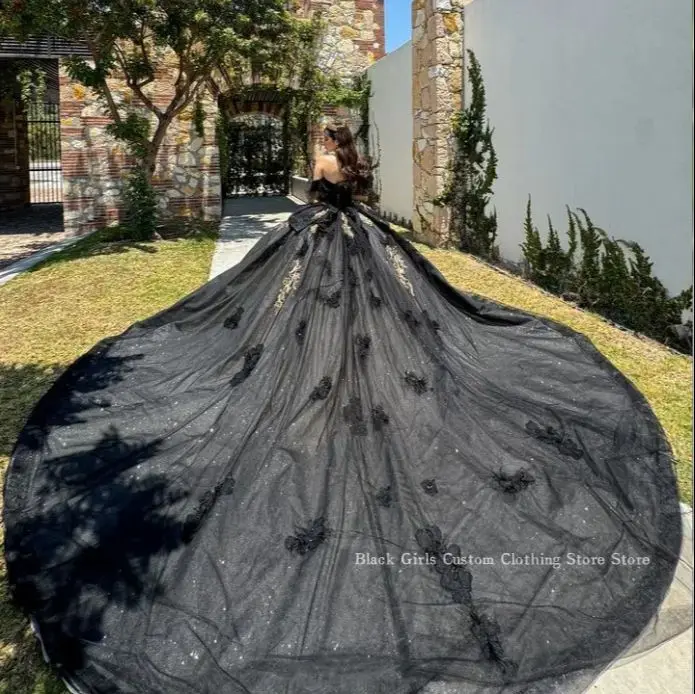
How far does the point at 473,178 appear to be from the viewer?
7.49 m

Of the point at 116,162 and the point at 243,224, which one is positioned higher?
the point at 116,162

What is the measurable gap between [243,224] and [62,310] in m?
5.67

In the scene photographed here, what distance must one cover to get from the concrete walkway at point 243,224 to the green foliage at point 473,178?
2659 millimetres

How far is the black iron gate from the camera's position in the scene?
675 inches

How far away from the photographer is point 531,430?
2848mm

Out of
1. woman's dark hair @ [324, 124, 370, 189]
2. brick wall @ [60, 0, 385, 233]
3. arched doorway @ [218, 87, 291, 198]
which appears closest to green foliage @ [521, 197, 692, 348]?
woman's dark hair @ [324, 124, 370, 189]

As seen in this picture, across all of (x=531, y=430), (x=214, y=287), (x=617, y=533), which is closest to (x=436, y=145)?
(x=214, y=287)

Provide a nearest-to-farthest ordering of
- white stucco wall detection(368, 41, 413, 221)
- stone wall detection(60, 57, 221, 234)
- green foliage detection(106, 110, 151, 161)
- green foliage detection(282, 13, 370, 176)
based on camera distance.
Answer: green foliage detection(106, 110, 151, 161)
white stucco wall detection(368, 41, 413, 221)
stone wall detection(60, 57, 221, 234)
green foliage detection(282, 13, 370, 176)

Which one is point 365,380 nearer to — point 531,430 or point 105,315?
point 531,430

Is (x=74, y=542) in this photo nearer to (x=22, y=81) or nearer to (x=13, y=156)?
(x=22, y=81)

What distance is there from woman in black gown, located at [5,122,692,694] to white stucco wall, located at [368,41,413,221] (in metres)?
6.12

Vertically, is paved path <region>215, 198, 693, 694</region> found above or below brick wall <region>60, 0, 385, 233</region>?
below

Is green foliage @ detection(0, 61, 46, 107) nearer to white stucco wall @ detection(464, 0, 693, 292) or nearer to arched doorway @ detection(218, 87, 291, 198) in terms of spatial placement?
arched doorway @ detection(218, 87, 291, 198)

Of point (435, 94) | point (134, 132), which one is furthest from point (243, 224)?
point (435, 94)
